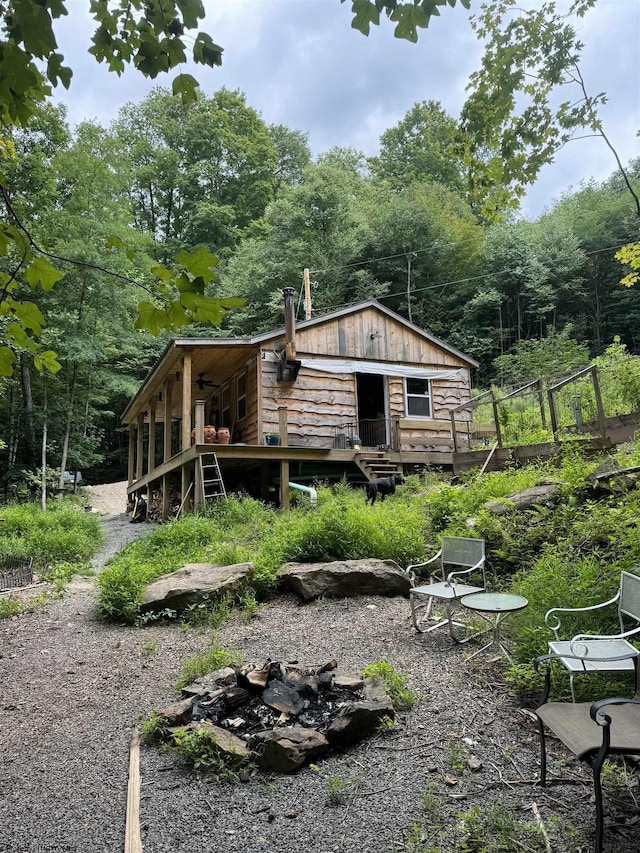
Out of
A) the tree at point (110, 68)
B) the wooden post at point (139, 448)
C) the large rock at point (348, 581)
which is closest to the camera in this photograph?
the tree at point (110, 68)

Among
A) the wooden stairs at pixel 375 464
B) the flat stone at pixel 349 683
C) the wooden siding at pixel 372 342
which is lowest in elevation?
the flat stone at pixel 349 683

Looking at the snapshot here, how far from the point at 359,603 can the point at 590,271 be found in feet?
92.8

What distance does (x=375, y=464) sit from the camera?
1427 cm

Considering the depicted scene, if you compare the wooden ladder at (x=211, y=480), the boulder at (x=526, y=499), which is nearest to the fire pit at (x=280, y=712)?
the boulder at (x=526, y=499)

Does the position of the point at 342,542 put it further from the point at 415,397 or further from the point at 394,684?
the point at 415,397

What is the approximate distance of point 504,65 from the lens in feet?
13.6

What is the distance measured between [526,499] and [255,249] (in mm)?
25864

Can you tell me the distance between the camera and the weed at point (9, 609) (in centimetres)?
711

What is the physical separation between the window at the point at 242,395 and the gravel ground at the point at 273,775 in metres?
10.5

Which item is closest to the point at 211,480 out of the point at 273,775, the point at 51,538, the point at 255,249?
the point at 51,538

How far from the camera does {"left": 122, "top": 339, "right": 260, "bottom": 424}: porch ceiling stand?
12.9 metres

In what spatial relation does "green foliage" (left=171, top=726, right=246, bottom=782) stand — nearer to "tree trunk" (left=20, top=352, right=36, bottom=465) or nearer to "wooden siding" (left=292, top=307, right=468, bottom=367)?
"wooden siding" (left=292, top=307, right=468, bottom=367)

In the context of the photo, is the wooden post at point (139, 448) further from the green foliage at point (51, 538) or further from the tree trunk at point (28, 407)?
the green foliage at point (51, 538)

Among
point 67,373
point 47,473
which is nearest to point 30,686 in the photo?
point 47,473
